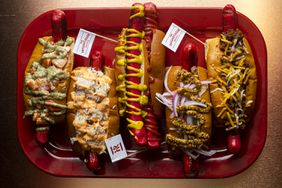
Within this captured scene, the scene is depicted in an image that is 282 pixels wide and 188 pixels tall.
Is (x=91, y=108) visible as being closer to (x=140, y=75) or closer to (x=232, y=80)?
(x=140, y=75)

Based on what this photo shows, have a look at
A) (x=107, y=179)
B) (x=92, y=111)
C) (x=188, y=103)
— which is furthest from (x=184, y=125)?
(x=107, y=179)

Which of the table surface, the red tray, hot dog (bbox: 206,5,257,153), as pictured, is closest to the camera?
hot dog (bbox: 206,5,257,153)

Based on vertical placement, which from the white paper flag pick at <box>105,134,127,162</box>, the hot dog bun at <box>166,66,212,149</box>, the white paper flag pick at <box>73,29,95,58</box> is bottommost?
the white paper flag pick at <box>105,134,127,162</box>

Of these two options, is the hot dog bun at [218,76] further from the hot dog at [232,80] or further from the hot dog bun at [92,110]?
the hot dog bun at [92,110]

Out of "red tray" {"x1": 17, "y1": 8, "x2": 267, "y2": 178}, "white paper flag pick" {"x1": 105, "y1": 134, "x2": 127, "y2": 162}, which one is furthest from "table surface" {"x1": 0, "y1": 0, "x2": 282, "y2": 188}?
"white paper flag pick" {"x1": 105, "y1": 134, "x2": 127, "y2": 162}

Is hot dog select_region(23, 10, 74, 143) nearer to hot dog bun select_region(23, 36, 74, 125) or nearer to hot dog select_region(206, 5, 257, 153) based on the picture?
hot dog bun select_region(23, 36, 74, 125)

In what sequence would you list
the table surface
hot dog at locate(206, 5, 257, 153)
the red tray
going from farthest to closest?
the table surface, the red tray, hot dog at locate(206, 5, 257, 153)

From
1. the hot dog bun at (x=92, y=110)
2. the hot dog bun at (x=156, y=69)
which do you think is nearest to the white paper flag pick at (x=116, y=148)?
the hot dog bun at (x=92, y=110)

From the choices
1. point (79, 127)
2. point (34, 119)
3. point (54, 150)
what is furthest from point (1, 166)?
point (79, 127)
